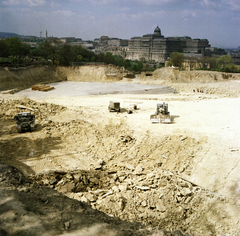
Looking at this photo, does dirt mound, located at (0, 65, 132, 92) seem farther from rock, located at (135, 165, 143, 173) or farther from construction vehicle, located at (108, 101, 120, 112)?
rock, located at (135, 165, 143, 173)

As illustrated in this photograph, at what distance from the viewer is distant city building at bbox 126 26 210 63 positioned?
352ft

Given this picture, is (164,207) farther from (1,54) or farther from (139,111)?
(1,54)

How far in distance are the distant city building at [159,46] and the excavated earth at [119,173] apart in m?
92.7

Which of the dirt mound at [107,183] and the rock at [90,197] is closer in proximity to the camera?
the dirt mound at [107,183]

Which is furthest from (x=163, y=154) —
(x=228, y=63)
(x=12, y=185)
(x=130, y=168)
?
(x=228, y=63)

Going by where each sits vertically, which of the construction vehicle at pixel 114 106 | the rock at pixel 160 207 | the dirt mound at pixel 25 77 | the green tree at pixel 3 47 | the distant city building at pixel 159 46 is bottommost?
the rock at pixel 160 207

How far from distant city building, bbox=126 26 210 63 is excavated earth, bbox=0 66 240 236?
92725mm

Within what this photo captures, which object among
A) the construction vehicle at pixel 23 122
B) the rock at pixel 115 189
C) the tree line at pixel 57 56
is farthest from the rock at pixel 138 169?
the tree line at pixel 57 56

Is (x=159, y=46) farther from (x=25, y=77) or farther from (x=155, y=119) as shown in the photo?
(x=155, y=119)

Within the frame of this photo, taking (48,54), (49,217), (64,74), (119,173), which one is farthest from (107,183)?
(48,54)

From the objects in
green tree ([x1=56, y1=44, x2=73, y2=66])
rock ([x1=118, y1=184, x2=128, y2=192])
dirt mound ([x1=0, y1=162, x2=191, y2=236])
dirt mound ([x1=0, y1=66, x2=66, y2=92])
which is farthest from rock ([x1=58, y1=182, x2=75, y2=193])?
green tree ([x1=56, y1=44, x2=73, y2=66])

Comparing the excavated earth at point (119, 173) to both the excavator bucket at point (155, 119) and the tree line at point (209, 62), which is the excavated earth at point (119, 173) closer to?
the excavator bucket at point (155, 119)

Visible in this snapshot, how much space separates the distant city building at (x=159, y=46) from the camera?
107287 mm

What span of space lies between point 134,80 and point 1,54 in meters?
29.2
